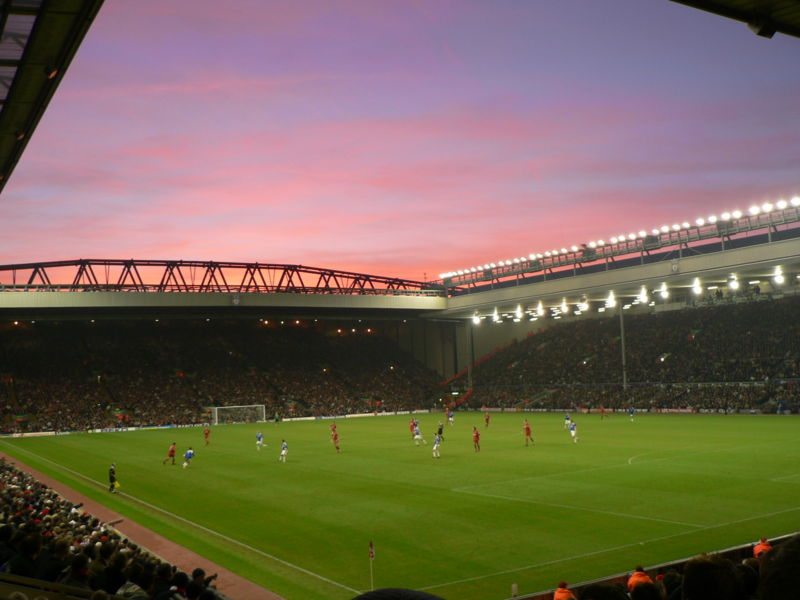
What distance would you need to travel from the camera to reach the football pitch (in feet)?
62.3

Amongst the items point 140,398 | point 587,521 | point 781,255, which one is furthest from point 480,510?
point 140,398

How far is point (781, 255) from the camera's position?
5978cm

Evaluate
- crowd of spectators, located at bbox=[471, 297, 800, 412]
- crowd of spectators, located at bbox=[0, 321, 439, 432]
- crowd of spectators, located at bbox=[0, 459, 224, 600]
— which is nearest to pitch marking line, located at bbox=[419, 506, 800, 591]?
crowd of spectators, located at bbox=[0, 459, 224, 600]

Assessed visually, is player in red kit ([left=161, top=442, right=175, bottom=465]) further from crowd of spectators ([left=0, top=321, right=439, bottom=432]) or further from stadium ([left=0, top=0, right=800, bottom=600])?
crowd of spectators ([left=0, top=321, right=439, bottom=432])

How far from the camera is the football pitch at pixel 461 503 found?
748 inches

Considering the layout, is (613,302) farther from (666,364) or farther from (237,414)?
(237,414)

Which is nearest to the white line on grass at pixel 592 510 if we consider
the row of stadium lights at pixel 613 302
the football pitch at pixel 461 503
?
the football pitch at pixel 461 503

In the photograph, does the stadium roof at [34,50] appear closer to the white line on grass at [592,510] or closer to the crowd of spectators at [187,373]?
the white line on grass at [592,510]

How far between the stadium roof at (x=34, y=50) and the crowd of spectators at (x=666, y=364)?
63.6 metres

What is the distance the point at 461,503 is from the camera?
27.0m

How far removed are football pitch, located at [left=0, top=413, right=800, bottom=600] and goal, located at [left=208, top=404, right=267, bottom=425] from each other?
92.7 ft

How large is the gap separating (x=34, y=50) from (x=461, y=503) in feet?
69.8

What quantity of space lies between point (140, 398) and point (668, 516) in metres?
70.3

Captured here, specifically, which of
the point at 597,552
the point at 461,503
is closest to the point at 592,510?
the point at 461,503
